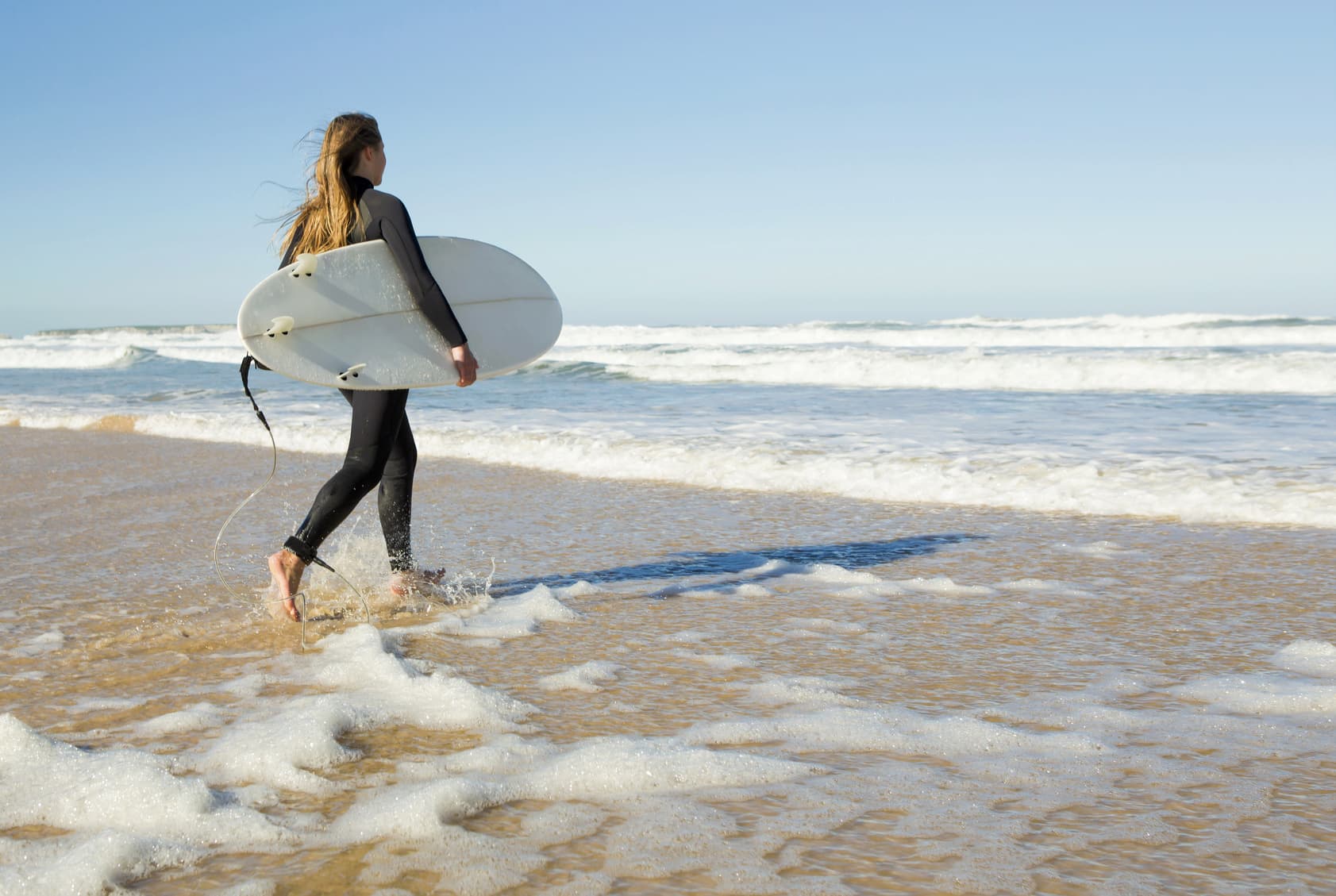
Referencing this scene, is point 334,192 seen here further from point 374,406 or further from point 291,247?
point 374,406

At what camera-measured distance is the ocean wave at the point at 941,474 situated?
543 cm

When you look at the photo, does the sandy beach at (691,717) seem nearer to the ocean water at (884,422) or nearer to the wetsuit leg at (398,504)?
the wetsuit leg at (398,504)

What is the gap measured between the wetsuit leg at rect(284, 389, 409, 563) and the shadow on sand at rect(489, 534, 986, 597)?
2.28ft

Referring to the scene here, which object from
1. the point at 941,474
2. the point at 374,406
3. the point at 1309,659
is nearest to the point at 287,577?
the point at 374,406

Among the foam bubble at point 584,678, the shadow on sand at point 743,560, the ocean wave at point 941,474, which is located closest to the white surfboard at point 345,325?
the shadow on sand at point 743,560

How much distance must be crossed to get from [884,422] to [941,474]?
321 centimetres

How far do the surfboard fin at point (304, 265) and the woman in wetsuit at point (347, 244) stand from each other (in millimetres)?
56

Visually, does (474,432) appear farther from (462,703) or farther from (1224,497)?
(462,703)

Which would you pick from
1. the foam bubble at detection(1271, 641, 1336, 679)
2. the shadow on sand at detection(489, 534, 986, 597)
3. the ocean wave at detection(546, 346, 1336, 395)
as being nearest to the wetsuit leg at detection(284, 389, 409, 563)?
the shadow on sand at detection(489, 534, 986, 597)

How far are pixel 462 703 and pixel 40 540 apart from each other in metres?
3.40

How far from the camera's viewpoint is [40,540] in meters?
4.92

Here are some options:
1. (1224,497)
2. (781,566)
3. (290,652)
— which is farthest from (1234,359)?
(290,652)

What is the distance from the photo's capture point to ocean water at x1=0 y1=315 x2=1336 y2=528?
19.8ft

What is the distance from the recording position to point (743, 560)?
176 inches
